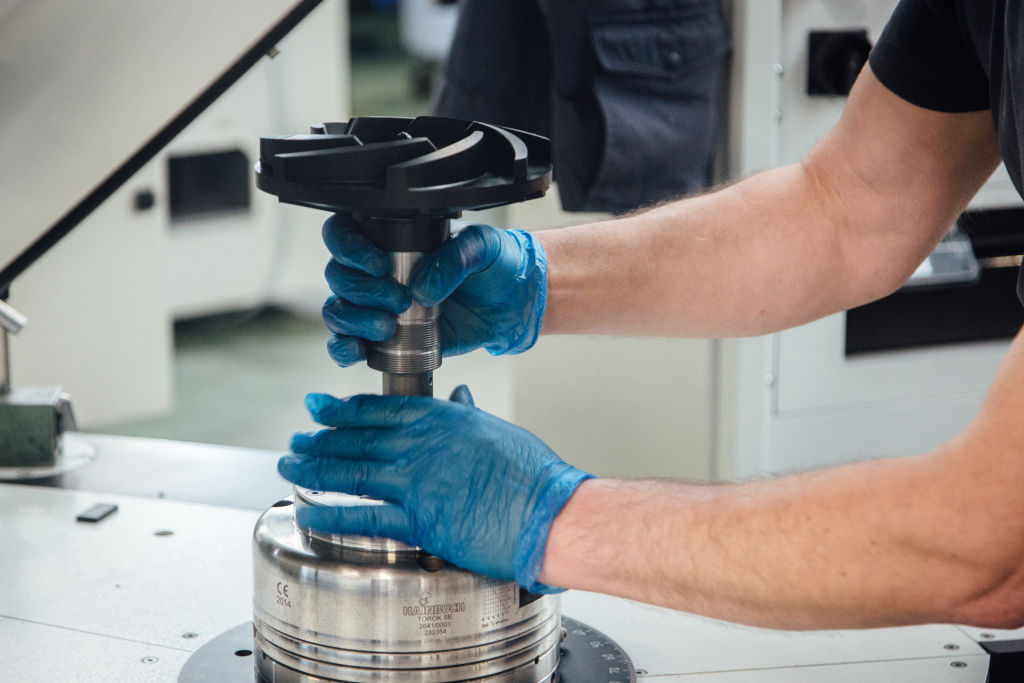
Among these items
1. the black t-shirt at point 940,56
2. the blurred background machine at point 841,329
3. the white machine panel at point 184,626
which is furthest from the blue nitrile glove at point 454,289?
the blurred background machine at point 841,329

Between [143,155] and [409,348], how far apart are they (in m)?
0.48

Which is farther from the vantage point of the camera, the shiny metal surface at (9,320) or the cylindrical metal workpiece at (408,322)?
the shiny metal surface at (9,320)

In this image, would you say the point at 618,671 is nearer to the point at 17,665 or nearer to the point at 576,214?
the point at 17,665

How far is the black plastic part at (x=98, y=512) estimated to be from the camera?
115cm

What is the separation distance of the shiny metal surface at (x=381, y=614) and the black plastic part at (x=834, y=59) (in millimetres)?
1203

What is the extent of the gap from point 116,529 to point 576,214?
1020mm

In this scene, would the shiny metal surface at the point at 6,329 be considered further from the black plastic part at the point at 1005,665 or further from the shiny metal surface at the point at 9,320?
the black plastic part at the point at 1005,665

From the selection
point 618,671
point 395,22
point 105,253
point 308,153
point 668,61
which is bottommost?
point 618,671

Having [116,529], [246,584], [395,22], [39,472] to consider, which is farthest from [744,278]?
[395,22]

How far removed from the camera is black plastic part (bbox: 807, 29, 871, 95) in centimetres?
178

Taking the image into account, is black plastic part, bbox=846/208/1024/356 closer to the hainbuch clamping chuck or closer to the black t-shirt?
the black t-shirt

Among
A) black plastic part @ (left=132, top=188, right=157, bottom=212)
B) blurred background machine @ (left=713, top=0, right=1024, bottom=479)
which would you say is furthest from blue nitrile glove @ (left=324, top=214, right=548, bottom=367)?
black plastic part @ (left=132, top=188, right=157, bottom=212)

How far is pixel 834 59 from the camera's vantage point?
1789 millimetres

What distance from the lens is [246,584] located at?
1.03m
